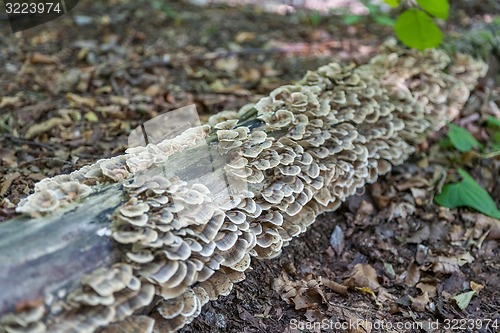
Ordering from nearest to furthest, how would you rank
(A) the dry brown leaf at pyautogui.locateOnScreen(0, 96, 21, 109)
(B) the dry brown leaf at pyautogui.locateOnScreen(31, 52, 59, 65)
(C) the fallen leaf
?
(C) the fallen leaf < (A) the dry brown leaf at pyautogui.locateOnScreen(0, 96, 21, 109) < (B) the dry brown leaf at pyautogui.locateOnScreen(31, 52, 59, 65)

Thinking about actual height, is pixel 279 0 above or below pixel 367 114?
below

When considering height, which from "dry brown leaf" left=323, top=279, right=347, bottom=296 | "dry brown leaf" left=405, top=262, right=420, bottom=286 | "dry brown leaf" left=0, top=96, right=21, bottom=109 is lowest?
"dry brown leaf" left=405, top=262, right=420, bottom=286

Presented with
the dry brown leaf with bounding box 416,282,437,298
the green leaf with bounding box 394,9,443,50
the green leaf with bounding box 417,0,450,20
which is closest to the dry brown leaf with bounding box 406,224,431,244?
the dry brown leaf with bounding box 416,282,437,298

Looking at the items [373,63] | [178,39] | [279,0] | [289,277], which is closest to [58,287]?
[289,277]

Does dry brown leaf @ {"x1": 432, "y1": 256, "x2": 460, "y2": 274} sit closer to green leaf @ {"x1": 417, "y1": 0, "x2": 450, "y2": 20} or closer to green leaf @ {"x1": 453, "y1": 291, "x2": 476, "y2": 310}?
green leaf @ {"x1": 453, "y1": 291, "x2": 476, "y2": 310}

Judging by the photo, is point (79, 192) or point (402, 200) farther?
point (402, 200)

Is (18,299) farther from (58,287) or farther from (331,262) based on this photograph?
(331,262)
